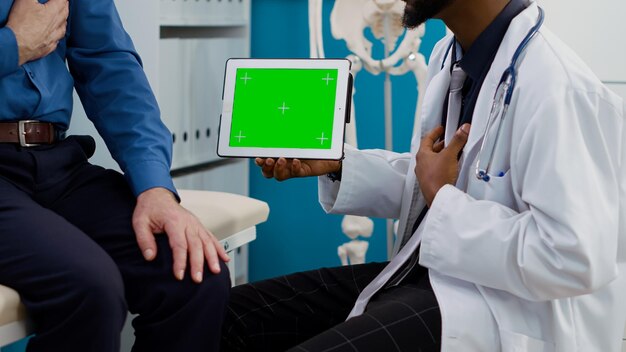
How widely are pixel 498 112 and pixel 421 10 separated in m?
0.22

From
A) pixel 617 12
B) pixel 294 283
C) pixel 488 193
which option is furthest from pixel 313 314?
pixel 617 12

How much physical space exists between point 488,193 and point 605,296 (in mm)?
211

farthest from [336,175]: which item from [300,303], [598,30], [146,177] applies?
[598,30]

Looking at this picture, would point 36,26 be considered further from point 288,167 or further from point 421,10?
point 421,10

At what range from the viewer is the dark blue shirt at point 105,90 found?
1387 millimetres

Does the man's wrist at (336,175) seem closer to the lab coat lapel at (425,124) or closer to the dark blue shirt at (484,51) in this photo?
the lab coat lapel at (425,124)

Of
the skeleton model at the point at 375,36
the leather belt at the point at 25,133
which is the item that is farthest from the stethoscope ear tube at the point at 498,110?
the skeleton model at the point at 375,36

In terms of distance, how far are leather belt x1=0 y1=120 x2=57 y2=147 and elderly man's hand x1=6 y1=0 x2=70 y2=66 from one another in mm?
88

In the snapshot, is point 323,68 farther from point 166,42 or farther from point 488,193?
point 166,42

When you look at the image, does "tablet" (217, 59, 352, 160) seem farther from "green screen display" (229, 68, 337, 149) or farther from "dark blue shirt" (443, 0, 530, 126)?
"dark blue shirt" (443, 0, 530, 126)

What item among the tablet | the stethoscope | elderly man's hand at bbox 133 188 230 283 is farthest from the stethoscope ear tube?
elderly man's hand at bbox 133 188 230 283

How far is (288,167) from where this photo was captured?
4.77ft

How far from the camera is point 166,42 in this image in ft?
7.75

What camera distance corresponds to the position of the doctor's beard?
1.31 meters
